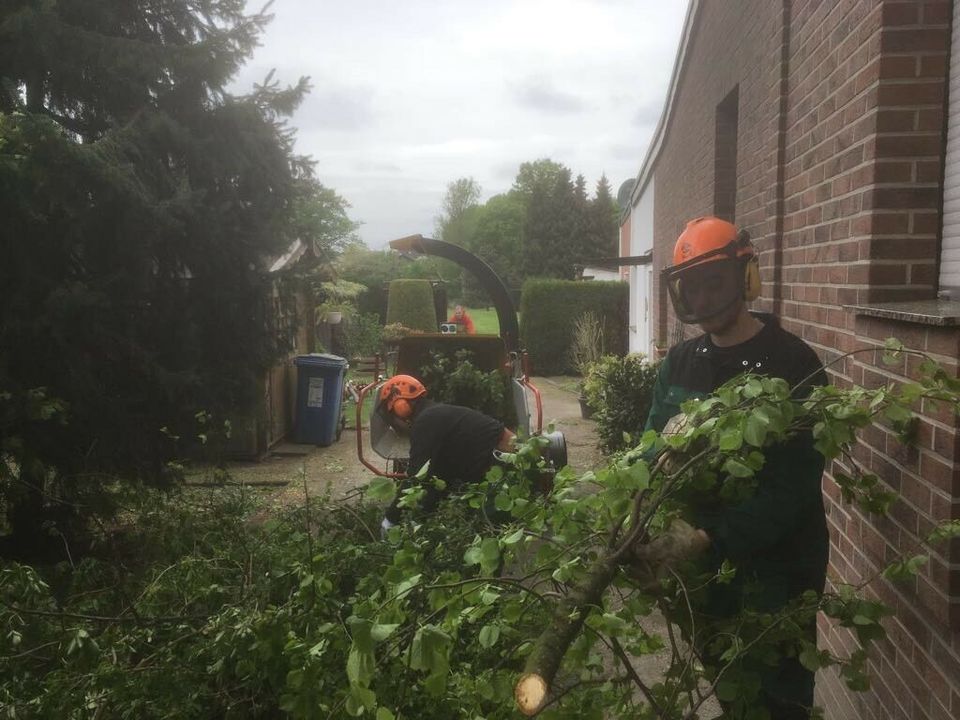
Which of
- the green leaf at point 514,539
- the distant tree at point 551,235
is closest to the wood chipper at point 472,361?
the green leaf at point 514,539

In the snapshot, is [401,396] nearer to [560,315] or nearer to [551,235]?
[560,315]

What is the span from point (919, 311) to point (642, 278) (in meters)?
14.1

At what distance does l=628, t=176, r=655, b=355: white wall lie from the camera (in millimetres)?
14326

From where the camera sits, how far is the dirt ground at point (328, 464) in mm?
9031

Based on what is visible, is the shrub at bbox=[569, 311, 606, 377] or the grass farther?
the grass

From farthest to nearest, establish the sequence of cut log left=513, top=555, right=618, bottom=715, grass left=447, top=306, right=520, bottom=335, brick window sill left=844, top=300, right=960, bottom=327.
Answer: grass left=447, top=306, right=520, bottom=335, brick window sill left=844, top=300, right=960, bottom=327, cut log left=513, top=555, right=618, bottom=715

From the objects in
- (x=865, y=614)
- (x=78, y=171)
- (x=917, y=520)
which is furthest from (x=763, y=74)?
(x=78, y=171)

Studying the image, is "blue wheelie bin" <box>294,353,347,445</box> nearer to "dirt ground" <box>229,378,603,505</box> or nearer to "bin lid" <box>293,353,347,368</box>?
"bin lid" <box>293,353,347,368</box>

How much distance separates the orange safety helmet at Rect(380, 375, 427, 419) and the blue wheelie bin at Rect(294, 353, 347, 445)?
6.61 meters

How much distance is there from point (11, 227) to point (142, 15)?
2236mm

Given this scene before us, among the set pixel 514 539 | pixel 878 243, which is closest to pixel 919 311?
pixel 878 243

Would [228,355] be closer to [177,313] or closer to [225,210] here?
[177,313]

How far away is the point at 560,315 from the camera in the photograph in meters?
20.6

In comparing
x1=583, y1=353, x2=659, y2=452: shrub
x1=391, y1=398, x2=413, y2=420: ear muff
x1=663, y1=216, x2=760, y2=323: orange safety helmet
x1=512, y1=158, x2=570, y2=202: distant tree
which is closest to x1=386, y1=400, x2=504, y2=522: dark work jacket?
x1=391, y1=398, x2=413, y2=420: ear muff
